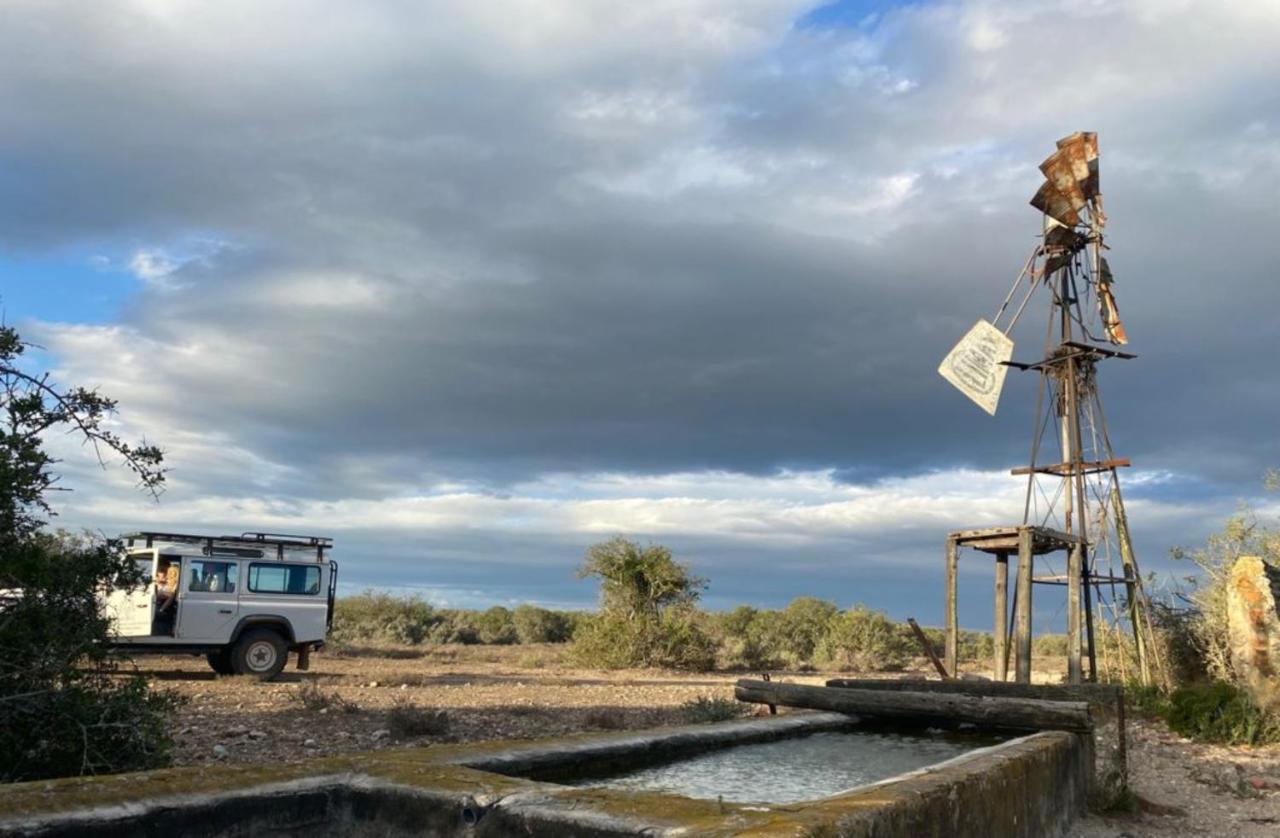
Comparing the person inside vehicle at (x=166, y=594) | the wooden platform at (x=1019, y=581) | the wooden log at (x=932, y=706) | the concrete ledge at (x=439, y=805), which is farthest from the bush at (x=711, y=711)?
the person inside vehicle at (x=166, y=594)

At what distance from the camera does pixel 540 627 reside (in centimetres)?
3644

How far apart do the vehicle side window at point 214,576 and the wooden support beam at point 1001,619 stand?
11.5 meters

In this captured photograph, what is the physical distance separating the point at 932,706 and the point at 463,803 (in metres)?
6.20

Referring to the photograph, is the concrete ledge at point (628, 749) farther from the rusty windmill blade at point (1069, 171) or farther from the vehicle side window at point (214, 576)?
the rusty windmill blade at point (1069, 171)

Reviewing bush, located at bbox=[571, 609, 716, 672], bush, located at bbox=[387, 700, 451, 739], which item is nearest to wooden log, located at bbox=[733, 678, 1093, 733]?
bush, located at bbox=[387, 700, 451, 739]

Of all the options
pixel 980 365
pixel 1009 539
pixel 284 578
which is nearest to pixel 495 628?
pixel 284 578

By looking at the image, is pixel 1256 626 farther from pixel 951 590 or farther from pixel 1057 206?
pixel 1057 206

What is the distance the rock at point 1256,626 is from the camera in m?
13.0

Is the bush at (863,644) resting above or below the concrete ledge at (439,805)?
below

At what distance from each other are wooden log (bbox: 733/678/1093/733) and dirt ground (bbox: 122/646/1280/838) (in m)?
0.84

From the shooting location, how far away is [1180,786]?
33.2 feet

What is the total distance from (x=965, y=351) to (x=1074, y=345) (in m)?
1.78

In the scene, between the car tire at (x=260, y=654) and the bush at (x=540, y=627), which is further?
the bush at (x=540, y=627)

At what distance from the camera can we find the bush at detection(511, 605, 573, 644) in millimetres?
36094
